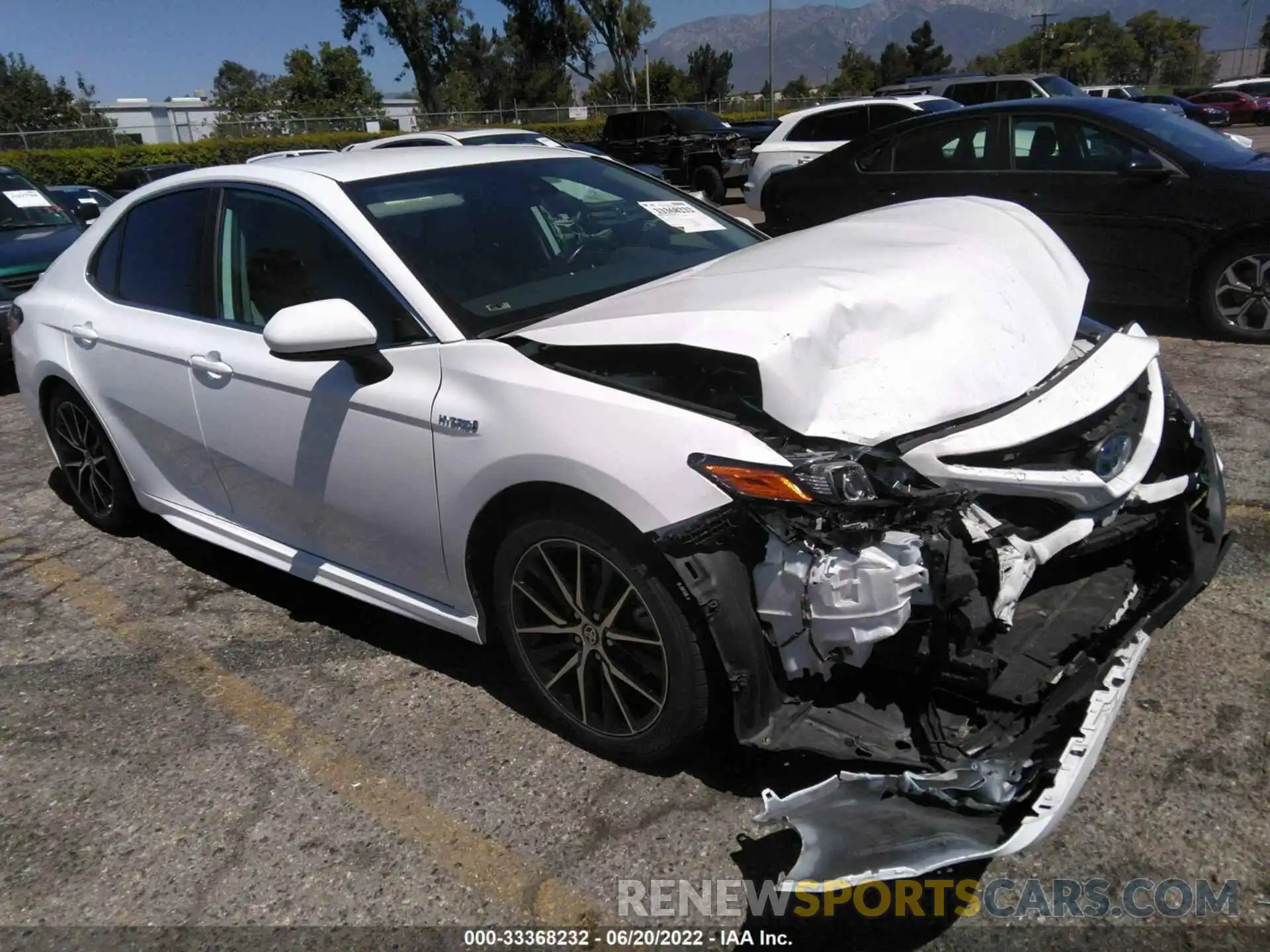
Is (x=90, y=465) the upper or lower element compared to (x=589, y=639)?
lower

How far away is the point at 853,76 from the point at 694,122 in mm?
52765

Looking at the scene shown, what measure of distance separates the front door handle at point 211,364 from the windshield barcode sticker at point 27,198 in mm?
7164

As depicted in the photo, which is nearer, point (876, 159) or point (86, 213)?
point (876, 159)

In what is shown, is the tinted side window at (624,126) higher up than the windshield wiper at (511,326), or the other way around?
the windshield wiper at (511,326)

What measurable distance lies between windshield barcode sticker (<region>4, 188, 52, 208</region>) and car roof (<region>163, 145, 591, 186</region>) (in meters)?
6.44

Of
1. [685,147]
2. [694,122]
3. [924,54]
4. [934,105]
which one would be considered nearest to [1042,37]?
[924,54]

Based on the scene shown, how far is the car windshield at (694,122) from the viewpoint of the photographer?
17.6m

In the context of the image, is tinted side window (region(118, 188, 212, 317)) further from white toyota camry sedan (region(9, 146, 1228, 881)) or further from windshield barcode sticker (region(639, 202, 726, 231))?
windshield barcode sticker (region(639, 202, 726, 231))

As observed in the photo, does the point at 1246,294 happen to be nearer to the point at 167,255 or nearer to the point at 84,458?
the point at 167,255

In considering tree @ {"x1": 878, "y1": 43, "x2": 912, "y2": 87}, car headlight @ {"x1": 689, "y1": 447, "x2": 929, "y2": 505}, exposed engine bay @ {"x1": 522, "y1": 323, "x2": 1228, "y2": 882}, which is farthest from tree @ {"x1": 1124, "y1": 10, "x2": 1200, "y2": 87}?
car headlight @ {"x1": 689, "y1": 447, "x2": 929, "y2": 505}

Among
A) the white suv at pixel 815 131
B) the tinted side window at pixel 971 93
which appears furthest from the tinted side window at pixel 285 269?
the tinted side window at pixel 971 93

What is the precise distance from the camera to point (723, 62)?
79500 mm

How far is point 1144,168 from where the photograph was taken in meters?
6.29
